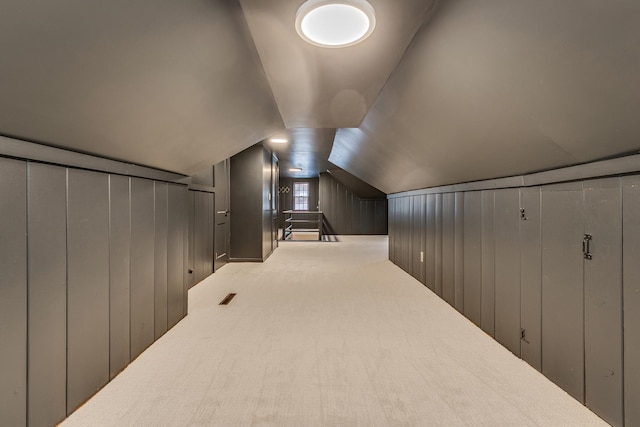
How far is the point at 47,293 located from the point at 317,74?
1.91 metres

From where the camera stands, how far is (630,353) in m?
1.28

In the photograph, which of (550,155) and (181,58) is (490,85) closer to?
(550,155)

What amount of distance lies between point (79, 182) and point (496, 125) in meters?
2.27

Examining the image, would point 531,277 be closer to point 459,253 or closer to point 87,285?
point 459,253

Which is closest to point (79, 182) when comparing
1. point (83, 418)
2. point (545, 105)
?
point (83, 418)

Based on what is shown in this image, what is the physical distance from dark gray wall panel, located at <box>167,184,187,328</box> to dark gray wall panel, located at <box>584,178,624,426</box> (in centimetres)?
272

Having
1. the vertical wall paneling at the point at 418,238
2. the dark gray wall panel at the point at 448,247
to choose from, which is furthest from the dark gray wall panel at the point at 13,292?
the vertical wall paneling at the point at 418,238

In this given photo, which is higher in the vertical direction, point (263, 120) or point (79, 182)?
point (263, 120)

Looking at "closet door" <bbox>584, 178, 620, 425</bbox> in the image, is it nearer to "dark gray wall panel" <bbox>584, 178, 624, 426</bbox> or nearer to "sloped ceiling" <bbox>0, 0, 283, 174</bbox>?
"dark gray wall panel" <bbox>584, 178, 624, 426</bbox>

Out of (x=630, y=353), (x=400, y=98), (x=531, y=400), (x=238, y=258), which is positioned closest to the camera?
(x=630, y=353)

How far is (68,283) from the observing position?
1440mm

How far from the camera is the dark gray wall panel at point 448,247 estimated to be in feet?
10.2

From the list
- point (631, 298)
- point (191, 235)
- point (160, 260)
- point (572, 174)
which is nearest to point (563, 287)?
point (631, 298)

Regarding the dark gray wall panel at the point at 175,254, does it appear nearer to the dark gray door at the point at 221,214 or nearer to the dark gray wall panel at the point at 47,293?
the dark gray wall panel at the point at 47,293
